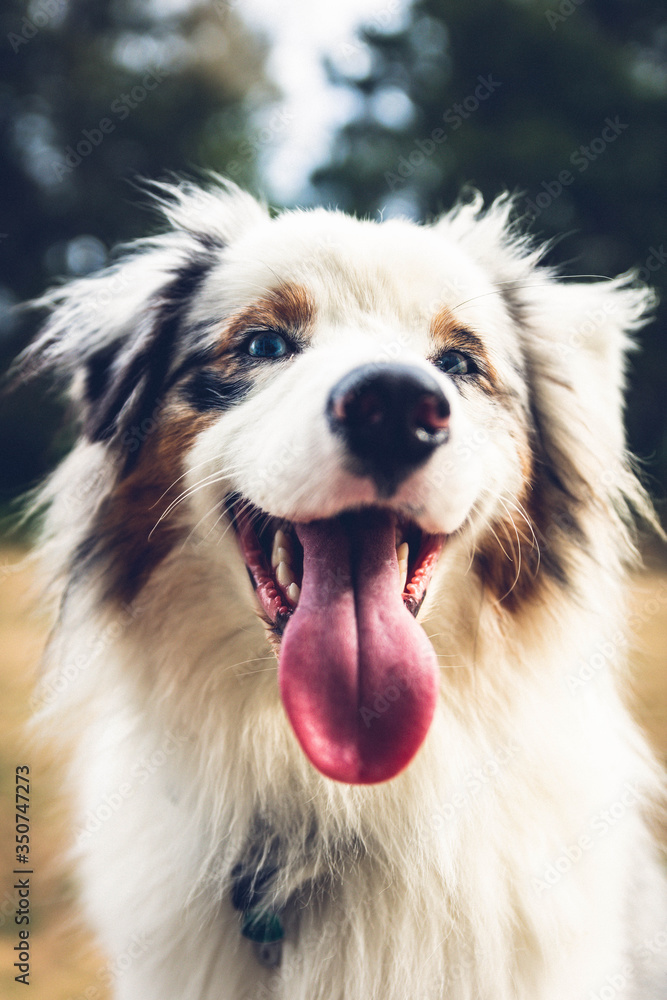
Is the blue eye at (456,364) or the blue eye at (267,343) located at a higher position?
the blue eye at (456,364)

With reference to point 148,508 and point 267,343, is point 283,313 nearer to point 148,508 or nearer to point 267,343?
point 267,343

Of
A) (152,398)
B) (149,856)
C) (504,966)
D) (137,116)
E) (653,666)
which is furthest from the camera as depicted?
(137,116)

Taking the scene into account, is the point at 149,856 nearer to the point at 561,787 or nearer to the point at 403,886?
the point at 403,886

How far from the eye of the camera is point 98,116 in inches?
444

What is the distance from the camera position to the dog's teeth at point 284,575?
1.78 meters

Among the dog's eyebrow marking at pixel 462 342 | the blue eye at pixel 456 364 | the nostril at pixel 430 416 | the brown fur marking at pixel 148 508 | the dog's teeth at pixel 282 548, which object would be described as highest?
the dog's eyebrow marking at pixel 462 342

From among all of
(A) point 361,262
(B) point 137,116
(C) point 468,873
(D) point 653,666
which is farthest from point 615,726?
(B) point 137,116

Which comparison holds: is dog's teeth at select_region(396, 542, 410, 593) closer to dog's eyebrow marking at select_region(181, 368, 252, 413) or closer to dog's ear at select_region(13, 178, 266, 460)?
dog's eyebrow marking at select_region(181, 368, 252, 413)

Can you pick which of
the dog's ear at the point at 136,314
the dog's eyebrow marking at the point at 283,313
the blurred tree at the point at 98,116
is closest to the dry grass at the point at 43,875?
the dog's ear at the point at 136,314

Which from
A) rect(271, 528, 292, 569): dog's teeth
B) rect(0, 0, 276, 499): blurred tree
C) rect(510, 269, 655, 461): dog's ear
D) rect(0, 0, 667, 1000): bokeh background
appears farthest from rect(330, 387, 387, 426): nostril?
rect(0, 0, 276, 499): blurred tree

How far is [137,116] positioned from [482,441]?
1184 centimetres

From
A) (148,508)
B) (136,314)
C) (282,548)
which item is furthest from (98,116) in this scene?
(282,548)

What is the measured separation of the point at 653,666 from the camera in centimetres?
584

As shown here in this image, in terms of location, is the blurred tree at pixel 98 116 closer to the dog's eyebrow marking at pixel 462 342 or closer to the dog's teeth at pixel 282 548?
the dog's eyebrow marking at pixel 462 342
